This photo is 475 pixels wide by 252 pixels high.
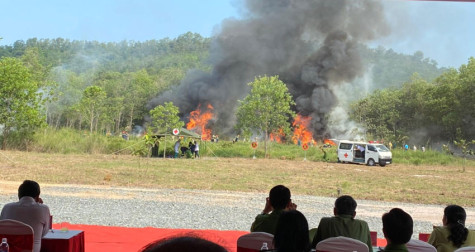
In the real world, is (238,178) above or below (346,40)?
below

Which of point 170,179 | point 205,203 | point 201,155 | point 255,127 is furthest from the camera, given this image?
point 255,127

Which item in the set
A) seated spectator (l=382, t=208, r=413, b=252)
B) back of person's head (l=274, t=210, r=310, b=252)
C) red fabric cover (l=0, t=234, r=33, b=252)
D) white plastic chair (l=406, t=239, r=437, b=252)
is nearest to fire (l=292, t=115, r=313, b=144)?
white plastic chair (l=406, t=239, r=437, b=252)

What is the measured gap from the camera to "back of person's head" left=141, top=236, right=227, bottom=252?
2.40 feet

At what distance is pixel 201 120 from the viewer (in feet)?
160

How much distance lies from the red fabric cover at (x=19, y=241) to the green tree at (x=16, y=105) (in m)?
23.0

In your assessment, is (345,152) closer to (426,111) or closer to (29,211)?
(426,111)

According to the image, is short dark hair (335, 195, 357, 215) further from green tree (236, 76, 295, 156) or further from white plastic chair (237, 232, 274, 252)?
green tree (236, 76, 295, 156)

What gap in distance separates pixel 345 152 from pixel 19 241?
2432cm

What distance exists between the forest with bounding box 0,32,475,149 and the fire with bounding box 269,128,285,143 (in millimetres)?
9564

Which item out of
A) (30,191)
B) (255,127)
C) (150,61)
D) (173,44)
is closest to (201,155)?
(255,127)

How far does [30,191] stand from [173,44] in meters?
98.8

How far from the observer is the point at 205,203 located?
11156 millimetres

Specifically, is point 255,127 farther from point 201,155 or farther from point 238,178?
point 238,178

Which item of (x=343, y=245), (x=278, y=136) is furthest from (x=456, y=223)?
(x=278, y=136)
